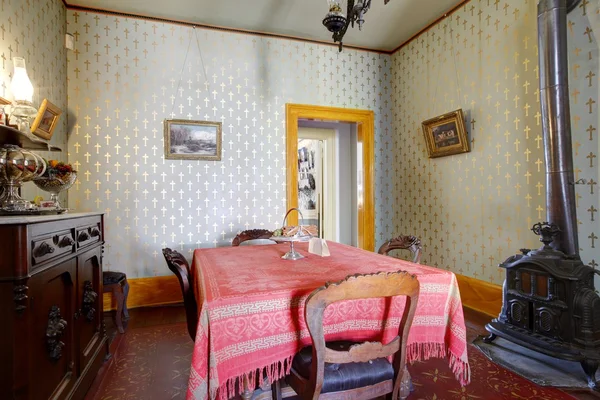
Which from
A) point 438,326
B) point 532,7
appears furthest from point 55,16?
point 532,7

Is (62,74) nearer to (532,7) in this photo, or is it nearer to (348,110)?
(348,110)

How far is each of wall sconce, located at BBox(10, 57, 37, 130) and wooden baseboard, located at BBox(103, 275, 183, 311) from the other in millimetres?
Result: 2305

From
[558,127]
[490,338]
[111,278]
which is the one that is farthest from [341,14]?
[111,278]

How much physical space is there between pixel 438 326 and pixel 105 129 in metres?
4.23

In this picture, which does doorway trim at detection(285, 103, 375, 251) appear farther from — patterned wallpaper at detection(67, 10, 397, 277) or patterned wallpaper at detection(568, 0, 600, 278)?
patterned wallpaper at detection(568, 0, 600, 278)

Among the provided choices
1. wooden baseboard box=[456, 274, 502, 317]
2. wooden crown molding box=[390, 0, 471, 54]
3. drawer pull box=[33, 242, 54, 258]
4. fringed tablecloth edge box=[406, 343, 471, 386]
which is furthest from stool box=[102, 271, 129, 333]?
wooden crown molding box=[390, 0, 471, 54]

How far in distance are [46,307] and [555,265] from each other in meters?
3.23

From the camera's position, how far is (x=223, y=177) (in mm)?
4492

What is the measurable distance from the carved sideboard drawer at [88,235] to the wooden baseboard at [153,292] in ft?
5.72

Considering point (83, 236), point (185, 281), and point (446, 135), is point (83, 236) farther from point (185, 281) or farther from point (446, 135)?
point (446, 135)

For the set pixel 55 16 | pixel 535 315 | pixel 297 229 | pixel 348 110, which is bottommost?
pixel 535 315

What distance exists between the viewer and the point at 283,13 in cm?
414

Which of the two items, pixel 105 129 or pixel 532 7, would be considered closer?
pixel 532 7

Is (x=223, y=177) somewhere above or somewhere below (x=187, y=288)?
above
